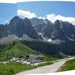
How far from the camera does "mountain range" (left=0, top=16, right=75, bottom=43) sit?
3.23 meters

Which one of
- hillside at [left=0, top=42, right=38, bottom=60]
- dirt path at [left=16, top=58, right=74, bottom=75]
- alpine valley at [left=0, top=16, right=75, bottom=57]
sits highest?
alpine valley at [left=0, top=16, right=75, bottom=57]

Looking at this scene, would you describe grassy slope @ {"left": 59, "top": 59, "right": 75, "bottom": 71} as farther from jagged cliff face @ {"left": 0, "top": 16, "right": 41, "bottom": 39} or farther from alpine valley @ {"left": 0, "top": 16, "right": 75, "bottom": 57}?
jagged cliff face @ {"left": 0, "top": 16, "right": 41, "bottom": 39}

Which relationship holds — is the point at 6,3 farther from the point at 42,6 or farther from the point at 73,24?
the point at 73,24

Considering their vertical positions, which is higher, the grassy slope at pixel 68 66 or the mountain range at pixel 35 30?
the mountain range at pixel 35 30

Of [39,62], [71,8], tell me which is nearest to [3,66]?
[39,62]

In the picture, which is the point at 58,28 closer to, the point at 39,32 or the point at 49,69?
the point at 39,32

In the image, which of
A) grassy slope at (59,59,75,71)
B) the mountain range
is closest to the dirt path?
grassy slope at (59,59,75,71)

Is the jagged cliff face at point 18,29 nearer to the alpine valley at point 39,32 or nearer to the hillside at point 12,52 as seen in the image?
the alpine valley at point 39,32

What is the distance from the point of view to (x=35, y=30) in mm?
3465

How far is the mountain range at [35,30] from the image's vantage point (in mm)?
3230

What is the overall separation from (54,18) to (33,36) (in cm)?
56

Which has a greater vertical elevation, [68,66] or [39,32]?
[39,32]

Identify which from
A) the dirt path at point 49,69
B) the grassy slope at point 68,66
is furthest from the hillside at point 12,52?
the grassy slope at point 68,66

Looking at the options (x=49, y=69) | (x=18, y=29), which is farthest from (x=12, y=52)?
(x=49, y=69)
